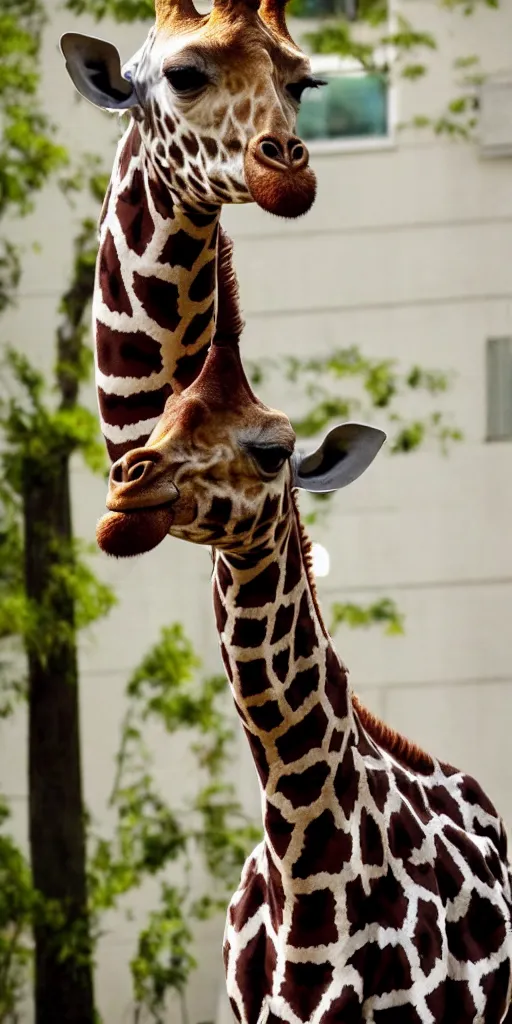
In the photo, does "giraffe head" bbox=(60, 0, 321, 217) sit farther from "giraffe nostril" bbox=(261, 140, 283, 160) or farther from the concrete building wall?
the concrete building wall

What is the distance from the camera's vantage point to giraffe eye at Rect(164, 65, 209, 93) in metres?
1.42

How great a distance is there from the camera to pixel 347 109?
3.70m

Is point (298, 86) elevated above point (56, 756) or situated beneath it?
elevated above

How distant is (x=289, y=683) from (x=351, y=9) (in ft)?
7.99

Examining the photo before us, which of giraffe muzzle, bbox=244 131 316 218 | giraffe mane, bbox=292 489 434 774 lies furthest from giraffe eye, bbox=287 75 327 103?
giraffe mane, bbox=292 489 434 774

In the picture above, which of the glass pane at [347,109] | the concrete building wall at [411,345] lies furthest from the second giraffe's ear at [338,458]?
the glass pane at [347,109]

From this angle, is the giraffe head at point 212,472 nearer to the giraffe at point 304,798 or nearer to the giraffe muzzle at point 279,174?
the giraffe at point 304,798

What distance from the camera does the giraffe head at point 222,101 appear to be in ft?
4.37

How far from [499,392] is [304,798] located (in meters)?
2.25

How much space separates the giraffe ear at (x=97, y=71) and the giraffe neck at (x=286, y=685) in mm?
392

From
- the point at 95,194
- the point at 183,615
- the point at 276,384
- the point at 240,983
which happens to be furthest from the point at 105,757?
the point at 240,983

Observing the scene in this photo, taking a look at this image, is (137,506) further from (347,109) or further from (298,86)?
(347,109)

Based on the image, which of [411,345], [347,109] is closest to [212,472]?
[411,345]

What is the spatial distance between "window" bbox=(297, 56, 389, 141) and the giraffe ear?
7.11ft
